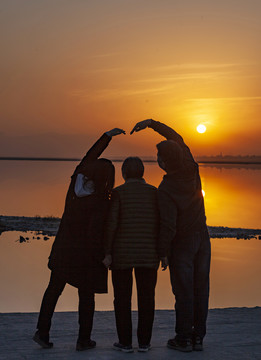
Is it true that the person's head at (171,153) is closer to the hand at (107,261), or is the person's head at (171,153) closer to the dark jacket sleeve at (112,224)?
the dark jacket sleeve at (112,224)

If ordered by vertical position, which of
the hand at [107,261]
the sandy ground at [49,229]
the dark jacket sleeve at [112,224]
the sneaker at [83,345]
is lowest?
the sneaker at [83,345]

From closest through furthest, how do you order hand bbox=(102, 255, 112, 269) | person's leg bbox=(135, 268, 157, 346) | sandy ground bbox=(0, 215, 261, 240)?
hand bbox=(102, 255, 112, 269)
person's leg bbox=(135, 268, 157, 346)
sandy ground bbox=(0, 215, 261, 240)

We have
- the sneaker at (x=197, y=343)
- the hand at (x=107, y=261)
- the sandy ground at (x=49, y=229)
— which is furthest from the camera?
the sandy ground at (x=49, y=229)

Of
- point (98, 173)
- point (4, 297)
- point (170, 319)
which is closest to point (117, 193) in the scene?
point (98, 173)

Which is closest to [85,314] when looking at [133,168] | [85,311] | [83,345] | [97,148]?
[85,311]

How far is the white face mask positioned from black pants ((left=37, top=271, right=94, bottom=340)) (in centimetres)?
77

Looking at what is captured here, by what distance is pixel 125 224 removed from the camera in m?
5.05

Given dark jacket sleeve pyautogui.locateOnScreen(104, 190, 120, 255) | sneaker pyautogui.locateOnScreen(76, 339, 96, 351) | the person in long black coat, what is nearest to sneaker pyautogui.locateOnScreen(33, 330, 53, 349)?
the person in long black coat

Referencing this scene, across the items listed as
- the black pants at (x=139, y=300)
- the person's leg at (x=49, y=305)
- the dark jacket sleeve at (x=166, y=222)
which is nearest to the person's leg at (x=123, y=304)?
the black pants at (x=139, y=300)

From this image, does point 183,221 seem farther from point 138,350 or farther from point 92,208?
point 138,350

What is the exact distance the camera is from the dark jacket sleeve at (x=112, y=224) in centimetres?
500

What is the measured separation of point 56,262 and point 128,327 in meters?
0.87

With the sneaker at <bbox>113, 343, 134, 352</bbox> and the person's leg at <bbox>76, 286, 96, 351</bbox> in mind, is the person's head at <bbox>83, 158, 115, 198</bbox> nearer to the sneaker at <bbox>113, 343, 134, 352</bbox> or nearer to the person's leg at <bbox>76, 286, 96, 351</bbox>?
the person's leg at <bbox>76, 286, 96, 351</bbox>

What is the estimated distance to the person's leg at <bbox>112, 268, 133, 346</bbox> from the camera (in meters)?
5.10
